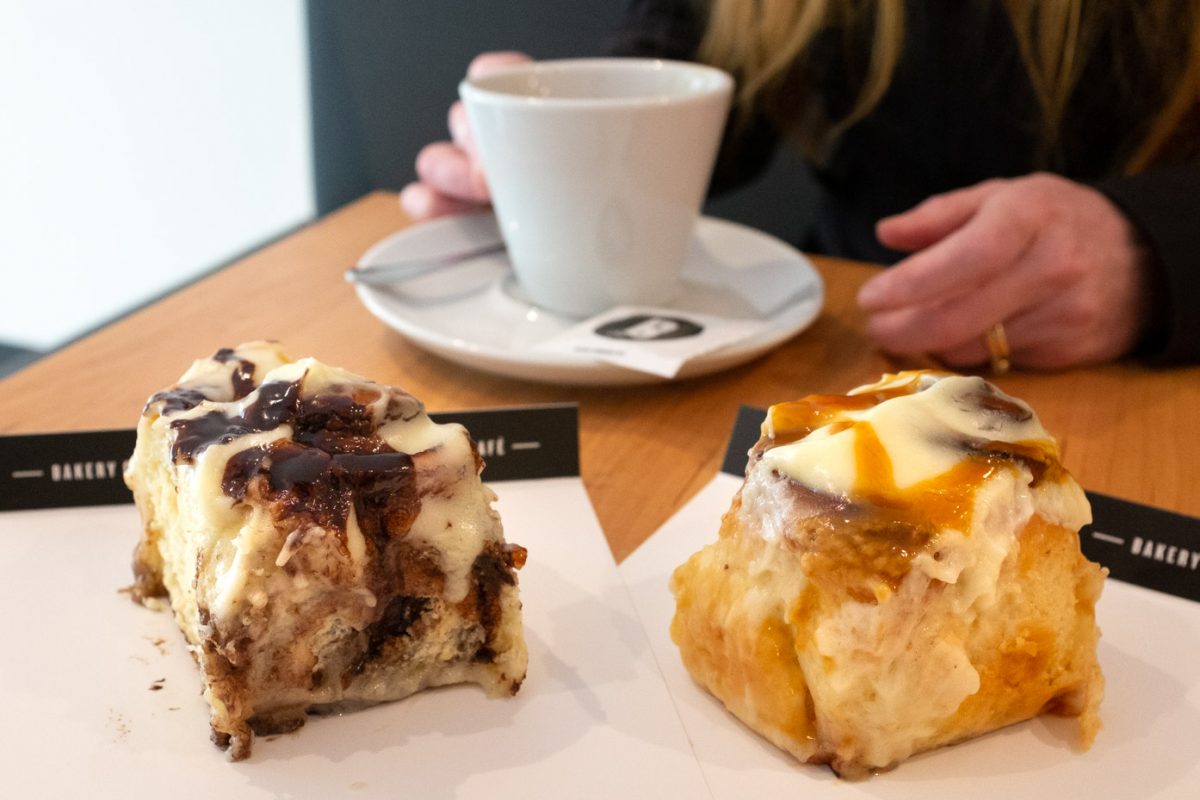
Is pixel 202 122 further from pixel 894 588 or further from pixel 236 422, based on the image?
pixel 894 588

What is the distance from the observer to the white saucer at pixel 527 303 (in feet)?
3.43

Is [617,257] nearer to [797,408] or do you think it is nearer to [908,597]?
[797,408]

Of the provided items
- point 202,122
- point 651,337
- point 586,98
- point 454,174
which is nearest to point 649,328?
point 651,337

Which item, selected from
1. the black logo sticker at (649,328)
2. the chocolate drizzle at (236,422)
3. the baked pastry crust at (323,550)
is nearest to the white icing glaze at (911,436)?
the baked pastry crust at (323,550)

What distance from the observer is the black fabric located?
146 centimetres

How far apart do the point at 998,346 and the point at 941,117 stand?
0.52 meters

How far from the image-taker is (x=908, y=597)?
57 cm

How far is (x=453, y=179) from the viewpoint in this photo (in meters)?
1.42

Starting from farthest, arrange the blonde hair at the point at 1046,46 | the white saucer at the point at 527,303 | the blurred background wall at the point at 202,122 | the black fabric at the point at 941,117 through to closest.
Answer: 1. the blurred background wall at the point at 202,122
2. the black fabric at the point at 941,117
3. the blonde hair at the point at 1046,46
4. the white saucer at the point at 527,303

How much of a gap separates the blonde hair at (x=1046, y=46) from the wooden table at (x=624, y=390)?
14.3 inches

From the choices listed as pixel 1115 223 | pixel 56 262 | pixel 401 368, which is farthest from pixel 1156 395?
pixel 56 262

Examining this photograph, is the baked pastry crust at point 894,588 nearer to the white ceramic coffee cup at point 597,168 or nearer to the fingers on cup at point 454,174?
the white ceramic coffee cup at point 597,168

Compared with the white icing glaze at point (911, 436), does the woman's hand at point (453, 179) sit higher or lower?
lower

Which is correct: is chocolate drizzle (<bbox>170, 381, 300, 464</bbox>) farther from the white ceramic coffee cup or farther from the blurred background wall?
the blurred background wall
